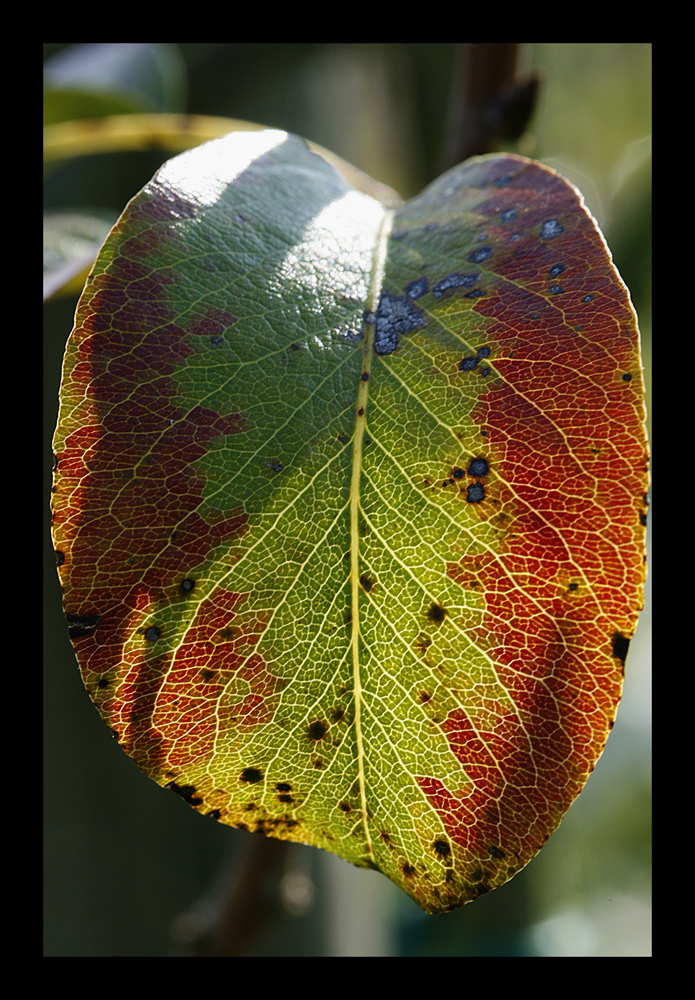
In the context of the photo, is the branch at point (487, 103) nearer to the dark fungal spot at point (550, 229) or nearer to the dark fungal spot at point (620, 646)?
the dark fungal spot at point (550, 229)

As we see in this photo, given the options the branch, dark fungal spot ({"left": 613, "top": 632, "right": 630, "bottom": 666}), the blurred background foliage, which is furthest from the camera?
the blurred background foliage

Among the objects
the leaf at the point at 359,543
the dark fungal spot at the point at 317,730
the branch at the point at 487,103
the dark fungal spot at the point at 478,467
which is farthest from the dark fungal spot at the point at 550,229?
the branch at the point at 487,103

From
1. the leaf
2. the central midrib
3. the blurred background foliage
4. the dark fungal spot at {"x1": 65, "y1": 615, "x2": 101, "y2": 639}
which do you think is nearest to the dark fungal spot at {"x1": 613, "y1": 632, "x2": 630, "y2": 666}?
the leaf

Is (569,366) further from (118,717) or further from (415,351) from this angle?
(118,717)

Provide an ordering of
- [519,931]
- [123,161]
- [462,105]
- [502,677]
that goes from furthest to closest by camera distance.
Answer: [123,161] < [519,931] < [462,105] < [502,677]

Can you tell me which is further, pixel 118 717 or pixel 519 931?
pixel 519 931

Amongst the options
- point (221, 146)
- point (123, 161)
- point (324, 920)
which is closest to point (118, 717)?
point (221, 146)

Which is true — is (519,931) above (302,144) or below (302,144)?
below

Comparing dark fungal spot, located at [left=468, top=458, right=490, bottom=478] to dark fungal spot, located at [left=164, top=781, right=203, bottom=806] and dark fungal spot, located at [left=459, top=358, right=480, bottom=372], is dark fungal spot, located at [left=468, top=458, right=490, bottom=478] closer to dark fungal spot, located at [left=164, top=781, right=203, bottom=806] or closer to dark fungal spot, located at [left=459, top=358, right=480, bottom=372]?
dark fungal spot, located at [left=459, top=358, right=480, bottom=372]
